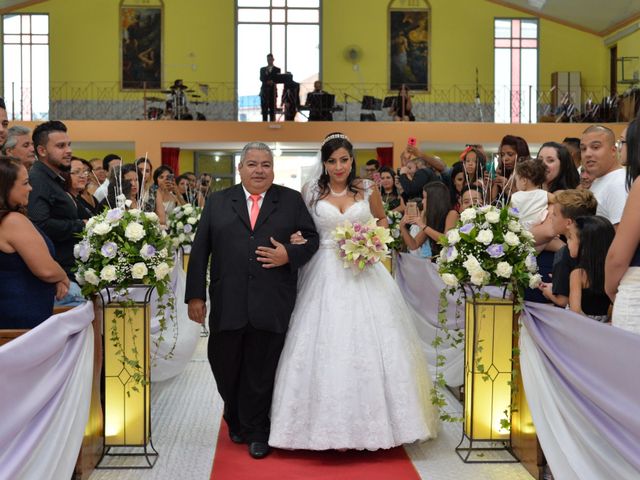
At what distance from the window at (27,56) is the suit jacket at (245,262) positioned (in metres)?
21.8

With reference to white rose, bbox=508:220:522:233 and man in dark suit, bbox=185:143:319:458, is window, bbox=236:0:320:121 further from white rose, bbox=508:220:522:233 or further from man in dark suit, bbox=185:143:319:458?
white rose, bbox=508:220:522:233

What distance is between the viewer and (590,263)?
402 centimetres

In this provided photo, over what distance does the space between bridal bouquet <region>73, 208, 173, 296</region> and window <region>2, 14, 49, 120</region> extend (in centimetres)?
2187

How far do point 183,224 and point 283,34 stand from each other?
16587mm

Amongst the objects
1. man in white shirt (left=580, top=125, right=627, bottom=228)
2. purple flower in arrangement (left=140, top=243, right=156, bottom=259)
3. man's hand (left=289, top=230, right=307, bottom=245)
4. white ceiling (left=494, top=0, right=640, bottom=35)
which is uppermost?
white ceiling (left=494, top=0, right=640, bottom=35)

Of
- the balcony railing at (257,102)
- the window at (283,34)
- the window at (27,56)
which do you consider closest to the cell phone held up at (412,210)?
the balcony railing at (257,102)

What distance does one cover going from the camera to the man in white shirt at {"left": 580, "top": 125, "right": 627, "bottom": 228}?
4.74 meters

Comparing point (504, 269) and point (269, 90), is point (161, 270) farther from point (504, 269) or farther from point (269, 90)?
point (269, 90)

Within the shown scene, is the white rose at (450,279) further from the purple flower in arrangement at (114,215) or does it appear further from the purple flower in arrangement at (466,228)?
the purple flower in arrangement at (114,215)

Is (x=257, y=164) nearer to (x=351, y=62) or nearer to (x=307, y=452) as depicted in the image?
(x=307, y=452)

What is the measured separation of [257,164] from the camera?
16.6 feet

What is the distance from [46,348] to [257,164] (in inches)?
82.1

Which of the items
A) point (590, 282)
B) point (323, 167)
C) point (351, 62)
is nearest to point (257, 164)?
point (323, 167)

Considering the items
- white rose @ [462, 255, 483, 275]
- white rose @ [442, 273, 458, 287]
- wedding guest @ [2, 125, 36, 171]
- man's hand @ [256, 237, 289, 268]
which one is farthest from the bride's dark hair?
wedding guest @ [2, 125, 36, 171]
